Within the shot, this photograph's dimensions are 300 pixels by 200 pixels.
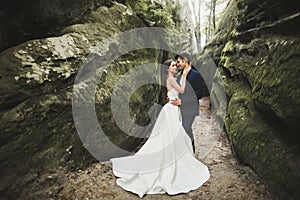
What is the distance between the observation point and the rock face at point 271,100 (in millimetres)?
3688

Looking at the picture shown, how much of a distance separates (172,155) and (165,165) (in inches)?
11.9

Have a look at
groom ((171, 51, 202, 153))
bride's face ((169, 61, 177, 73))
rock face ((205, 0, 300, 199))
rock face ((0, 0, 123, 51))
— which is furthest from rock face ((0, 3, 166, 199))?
rock face ((205, 0, 300, 199))

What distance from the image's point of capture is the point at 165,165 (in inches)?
192

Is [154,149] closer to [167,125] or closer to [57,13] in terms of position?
[167,125]

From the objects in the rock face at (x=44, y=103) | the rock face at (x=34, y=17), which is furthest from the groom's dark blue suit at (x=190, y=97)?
the rock face at (x=34, y=17)

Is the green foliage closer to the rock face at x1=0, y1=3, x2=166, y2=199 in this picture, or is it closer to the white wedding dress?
the rock face at x1=0, y1=3, x2=166, y2=199

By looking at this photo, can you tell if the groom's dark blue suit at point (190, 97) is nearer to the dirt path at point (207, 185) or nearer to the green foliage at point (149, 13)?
the dirt path at point (207, 185)

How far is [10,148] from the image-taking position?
3.80 meters

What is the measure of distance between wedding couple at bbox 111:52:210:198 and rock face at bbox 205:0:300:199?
1.29 metres

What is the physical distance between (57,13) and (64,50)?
1.44 meters

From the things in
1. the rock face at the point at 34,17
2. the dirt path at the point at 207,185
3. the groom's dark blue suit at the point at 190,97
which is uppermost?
the rock face at the point at 34,17

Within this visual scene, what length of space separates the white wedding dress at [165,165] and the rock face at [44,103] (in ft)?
3.34

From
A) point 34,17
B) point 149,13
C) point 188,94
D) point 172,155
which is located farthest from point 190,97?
point 34,17

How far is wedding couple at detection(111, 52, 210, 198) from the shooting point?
4.56 metres
